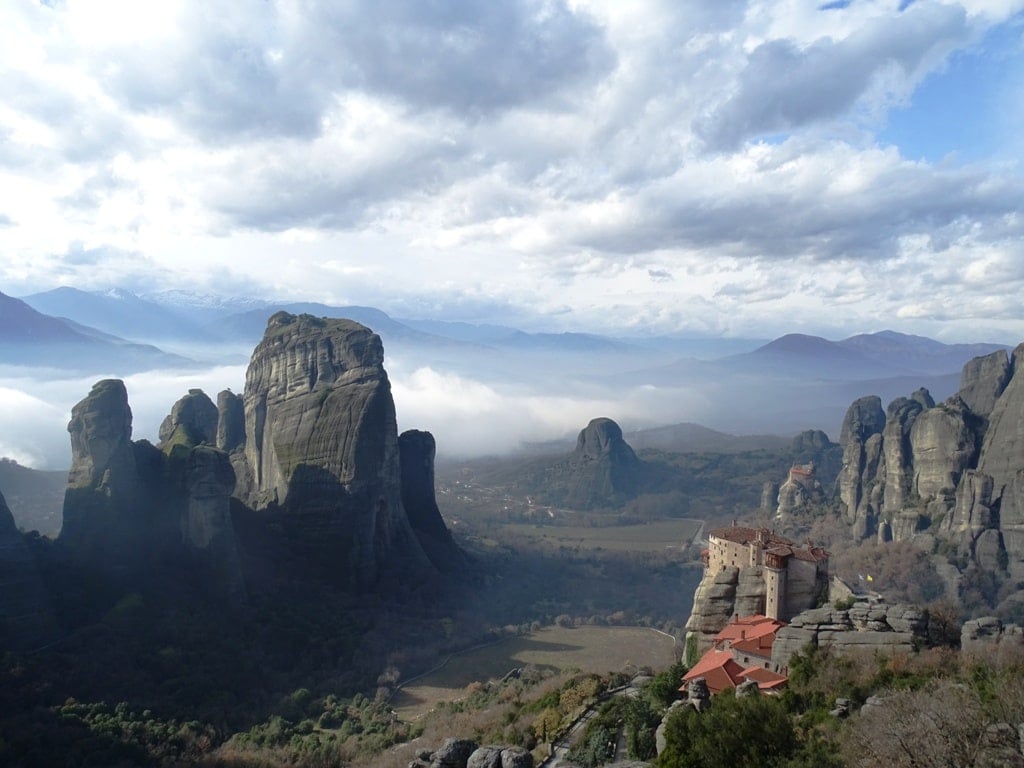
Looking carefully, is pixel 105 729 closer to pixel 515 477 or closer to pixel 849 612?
pixel 849 612

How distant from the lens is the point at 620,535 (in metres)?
138

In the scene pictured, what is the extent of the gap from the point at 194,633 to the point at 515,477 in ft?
439

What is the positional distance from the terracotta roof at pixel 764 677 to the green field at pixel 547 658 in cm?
1677

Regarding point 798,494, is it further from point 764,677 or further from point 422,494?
point 764,677

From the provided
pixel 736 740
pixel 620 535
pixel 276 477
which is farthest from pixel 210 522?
pixel 620 535

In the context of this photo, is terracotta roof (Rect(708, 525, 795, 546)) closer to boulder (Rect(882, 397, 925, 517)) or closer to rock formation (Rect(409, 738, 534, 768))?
rock formation (Rect(409, 738, 534, 768))

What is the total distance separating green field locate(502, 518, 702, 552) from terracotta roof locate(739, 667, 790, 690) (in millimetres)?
85164

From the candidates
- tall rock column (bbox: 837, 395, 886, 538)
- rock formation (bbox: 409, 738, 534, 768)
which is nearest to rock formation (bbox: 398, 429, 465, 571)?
tall rock column (bbox: 837, 395, 886, 538)

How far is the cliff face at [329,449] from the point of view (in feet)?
A: 246

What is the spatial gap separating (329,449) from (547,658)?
2791 centimetres

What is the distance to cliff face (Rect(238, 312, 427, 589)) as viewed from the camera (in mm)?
75000

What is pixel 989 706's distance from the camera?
72.0 feet

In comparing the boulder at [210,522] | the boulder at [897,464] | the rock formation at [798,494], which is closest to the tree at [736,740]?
the boulder at [210,522]

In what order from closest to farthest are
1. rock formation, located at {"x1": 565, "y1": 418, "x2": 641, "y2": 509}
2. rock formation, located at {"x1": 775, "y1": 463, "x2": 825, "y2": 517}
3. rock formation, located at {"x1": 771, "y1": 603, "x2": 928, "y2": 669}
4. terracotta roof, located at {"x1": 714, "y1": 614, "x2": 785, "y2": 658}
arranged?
rock formation, located at {"x1": 771, "y1": 603, "x2": 928, "y2": 669} < terracotta roof, located at {"x1": 714, "y1": 614, "x2": 785, "y2": 658} < rock formation, located at {"x1": 775, "y1": 463, "x2": 825, "y2": 517} < rock formation, located at {"x1": 565, "y1": 418, "x2": 641, "y2": 509}
